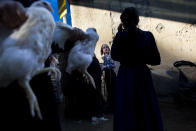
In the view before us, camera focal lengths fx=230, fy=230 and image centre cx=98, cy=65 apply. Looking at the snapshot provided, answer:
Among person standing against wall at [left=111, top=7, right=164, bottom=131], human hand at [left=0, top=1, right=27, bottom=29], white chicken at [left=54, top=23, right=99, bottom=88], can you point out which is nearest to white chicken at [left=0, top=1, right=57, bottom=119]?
human hand at [left=0, top=1, right=27, bottom=29]

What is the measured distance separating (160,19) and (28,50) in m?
4.87

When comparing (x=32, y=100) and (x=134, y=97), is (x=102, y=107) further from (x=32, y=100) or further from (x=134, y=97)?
(x=32, y=100)

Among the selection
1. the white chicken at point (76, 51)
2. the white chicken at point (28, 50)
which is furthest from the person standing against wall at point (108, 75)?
the white chicken at point (28, 50)

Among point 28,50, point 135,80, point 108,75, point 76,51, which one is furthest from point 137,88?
point 108,75

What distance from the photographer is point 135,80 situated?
8.33 ft

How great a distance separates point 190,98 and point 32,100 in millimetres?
4345

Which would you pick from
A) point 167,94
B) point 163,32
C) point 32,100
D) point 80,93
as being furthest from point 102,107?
point 32,100

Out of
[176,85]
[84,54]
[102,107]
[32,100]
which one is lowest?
[102,107]

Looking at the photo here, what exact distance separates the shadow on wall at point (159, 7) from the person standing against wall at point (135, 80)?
2.97 metres

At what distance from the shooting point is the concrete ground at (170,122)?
3816mm

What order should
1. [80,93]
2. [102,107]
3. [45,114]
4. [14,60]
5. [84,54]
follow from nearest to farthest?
[14,60]
[45,114]
[84,54]
[80,93]
[102,107]

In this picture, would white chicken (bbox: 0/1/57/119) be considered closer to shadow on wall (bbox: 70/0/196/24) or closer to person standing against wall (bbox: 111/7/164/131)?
person standing against wall (bbox: 111/7/164/131)

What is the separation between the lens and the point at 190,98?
4.64 m

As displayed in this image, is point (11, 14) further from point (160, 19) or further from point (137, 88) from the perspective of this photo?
point (160, 19)
